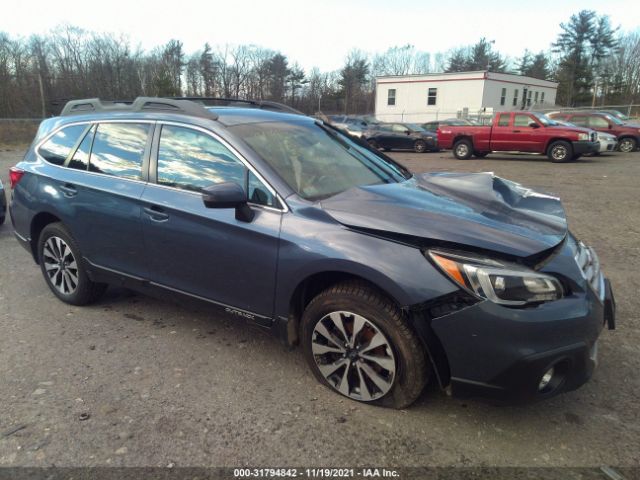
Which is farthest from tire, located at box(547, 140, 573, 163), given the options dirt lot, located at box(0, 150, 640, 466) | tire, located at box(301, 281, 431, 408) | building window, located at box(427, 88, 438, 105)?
building window, located at box(427, 88, 438, 105)

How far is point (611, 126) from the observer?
65.5 ft

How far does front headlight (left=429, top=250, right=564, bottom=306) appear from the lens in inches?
90.2

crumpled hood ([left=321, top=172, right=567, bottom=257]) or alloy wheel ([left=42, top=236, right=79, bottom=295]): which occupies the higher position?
crumpled hood ([left=321, top=172, right=567, bottom=257])

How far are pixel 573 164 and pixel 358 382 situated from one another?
52.7 feet

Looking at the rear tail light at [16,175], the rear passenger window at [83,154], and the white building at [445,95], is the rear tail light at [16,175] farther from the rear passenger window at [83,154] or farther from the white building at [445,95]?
the white building at [445,95]

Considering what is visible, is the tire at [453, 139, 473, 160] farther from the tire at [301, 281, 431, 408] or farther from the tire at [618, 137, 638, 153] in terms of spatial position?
the tire at [301, 281, 431, 408]

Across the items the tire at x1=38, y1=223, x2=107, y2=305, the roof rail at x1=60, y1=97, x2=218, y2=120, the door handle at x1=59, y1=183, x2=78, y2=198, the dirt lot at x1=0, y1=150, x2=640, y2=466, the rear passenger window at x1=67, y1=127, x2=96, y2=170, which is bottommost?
the dirt lot at x1=0, y1=150, x2=640, y2=466

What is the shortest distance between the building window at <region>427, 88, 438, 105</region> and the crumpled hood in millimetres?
46398

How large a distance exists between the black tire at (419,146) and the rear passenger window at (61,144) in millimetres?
19762

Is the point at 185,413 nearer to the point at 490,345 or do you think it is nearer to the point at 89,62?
the point at 490,345

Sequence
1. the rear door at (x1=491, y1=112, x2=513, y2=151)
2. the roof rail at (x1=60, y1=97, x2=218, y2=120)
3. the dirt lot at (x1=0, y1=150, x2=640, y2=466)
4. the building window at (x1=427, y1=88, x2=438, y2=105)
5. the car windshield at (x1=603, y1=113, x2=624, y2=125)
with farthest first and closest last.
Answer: the building window at (x1=427, y1=88, x2=438, y2=105), the car windshield at (x1=603, y1=113, x2=624, y2=125), the rear door at (x1=491, y1=112, x2=513, y2=151), the roof rail at (x1=60, y1=97, x2=218, y2=120), the dirt lot at (x1=0, y1=150, x2=640, y2=466)

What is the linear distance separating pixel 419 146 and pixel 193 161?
67.0 feet

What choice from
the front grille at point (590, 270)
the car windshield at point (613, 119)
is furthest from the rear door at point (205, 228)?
the car windshield at point (613, 119)

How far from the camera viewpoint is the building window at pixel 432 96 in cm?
4644
